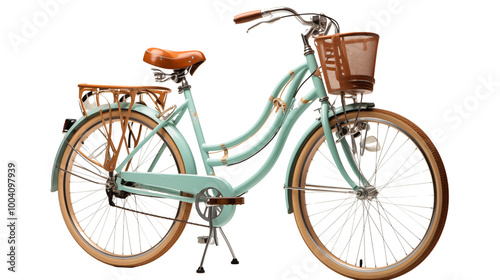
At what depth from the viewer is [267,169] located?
134 inches

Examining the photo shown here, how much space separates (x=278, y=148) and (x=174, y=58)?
2.63 feet

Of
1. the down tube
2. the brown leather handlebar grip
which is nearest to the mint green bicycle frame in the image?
the down tube

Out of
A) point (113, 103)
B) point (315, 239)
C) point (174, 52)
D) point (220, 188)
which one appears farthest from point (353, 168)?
point (113, 103)

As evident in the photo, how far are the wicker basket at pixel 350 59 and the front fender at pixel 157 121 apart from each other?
1007 millimetres

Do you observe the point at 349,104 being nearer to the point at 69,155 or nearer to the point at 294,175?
the point at 294,175

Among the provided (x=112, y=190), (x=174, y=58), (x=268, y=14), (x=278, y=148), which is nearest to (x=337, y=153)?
(x=278, y=148)

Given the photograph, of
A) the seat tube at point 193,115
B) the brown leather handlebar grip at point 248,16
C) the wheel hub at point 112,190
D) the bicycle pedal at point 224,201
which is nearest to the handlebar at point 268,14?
the brown leather handlebar grip at point 248,16

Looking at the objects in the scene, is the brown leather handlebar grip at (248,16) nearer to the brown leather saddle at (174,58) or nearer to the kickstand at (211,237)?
the brown leather saddle at (174,58)

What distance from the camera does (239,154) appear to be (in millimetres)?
3496

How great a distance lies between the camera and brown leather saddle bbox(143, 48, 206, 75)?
11.7ft

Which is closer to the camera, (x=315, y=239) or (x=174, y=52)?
(x=315, y=239)

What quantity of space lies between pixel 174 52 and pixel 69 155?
3.20 ft

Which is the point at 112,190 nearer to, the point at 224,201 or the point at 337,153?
the point at 224,201

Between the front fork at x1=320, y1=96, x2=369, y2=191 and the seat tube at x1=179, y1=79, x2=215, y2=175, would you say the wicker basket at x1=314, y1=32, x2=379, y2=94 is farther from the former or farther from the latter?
the seat tube at x1=179, y1=79, x2=215, y2=175
